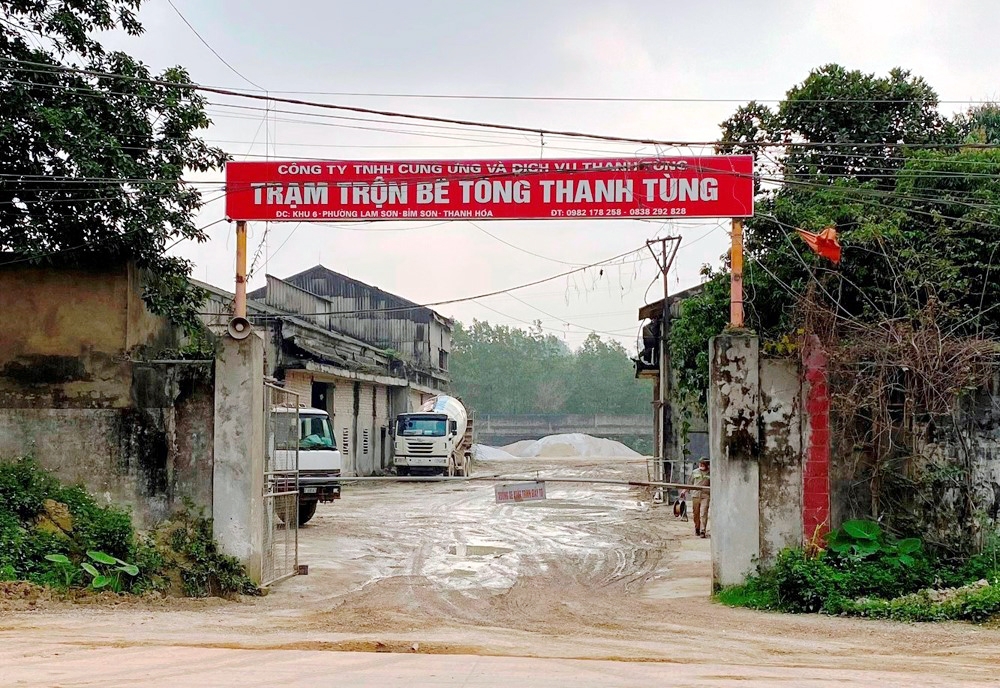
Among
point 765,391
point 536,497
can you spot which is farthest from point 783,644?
point 536,497

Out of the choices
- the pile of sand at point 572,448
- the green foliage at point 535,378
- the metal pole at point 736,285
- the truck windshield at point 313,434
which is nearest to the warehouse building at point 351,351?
the truck windshield at point 313,434

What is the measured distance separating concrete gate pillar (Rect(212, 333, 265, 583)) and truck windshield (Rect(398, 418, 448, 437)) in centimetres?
2738

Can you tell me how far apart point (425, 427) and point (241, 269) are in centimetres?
2729

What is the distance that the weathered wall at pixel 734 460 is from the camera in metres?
13.3

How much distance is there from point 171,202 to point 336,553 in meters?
6.91

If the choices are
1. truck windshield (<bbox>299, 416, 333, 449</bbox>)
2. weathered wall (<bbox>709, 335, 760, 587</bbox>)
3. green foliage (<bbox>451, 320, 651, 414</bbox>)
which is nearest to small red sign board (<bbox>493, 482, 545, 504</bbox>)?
weathered wall (<bbox>709, 335, 760, 587</bbox>)

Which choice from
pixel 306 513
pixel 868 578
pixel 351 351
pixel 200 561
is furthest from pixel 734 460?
pixel 351 351

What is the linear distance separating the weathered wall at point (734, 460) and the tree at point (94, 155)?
733 cm


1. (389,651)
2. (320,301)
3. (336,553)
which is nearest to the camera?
(389,651)

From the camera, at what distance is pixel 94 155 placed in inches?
565

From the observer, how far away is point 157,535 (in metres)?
13.5

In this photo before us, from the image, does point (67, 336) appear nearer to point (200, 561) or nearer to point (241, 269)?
point (241, 269)

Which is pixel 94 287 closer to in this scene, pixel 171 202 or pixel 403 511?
pixel 171 202

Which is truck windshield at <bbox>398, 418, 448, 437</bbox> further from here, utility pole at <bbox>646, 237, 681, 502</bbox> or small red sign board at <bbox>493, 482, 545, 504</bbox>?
small red sign board at <bbox>493, 482, 545, 504</bbox>
